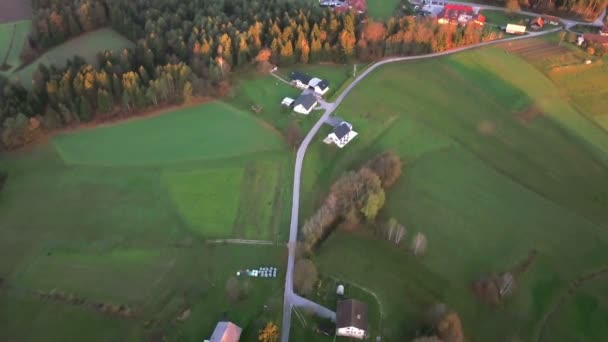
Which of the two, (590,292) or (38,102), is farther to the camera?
(38,102)

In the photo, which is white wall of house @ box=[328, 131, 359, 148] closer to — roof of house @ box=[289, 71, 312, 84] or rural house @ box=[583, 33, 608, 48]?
roof of house @ box=[289, 71, 312, 84]

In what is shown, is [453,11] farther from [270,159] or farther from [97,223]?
[97,223]

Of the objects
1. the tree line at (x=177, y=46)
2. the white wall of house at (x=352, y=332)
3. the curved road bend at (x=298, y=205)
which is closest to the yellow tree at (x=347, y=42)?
the tree line at (x=177, y=46)

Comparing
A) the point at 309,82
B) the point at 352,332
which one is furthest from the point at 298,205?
the point at 309,82

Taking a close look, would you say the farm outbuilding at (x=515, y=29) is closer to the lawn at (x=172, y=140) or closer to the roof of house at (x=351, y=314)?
the lawn at (x=172, y=140)

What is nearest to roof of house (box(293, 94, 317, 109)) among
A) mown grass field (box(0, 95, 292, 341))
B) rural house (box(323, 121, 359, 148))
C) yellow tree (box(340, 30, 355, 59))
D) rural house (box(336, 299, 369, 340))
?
mown grass field (box(0, 95, 292, 341))

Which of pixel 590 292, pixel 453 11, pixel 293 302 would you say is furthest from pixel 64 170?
pixel 453 11
